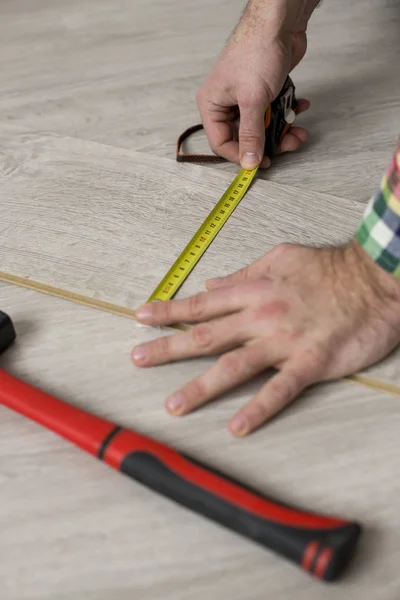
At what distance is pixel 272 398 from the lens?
0.87 metres

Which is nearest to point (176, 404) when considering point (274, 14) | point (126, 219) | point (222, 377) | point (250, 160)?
point (222, 377)

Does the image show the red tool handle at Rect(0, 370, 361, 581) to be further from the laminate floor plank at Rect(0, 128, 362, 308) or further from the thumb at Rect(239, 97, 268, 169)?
the thumb at Rect(239, 97, 268, 169)

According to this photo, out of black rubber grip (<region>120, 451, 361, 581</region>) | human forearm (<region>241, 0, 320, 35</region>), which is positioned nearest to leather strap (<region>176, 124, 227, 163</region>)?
human forearm (<region>241, 0, 320, 35</region>)

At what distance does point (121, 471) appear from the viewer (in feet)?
2.58

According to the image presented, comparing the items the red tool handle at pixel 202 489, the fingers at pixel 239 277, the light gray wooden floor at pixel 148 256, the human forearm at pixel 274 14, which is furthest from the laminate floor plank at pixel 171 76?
the red tool handle at pixel 202 489

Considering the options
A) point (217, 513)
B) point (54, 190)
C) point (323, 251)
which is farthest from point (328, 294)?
point (54, 190)

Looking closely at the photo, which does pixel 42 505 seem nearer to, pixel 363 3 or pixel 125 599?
pixel 125 599

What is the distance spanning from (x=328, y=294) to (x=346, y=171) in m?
0.44

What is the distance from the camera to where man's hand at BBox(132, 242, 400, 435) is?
883 millimetres

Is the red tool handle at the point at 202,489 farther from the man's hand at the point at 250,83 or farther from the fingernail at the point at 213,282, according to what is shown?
the man's hand at the point at 250,83

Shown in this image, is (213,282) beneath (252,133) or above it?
beneath

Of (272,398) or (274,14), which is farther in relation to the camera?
(274,14)

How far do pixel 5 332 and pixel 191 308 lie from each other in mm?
281

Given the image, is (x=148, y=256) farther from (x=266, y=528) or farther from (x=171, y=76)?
(x=171, y=76)
